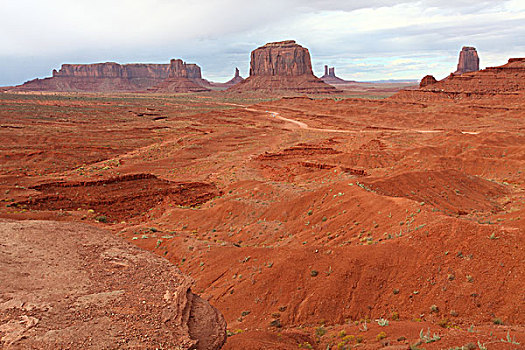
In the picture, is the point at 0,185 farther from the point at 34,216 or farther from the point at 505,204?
the point at 505,204

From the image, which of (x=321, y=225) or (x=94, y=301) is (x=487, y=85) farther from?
(x=94, y=301)

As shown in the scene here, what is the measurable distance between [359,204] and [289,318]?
335 inches

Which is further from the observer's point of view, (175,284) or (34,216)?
(34,216)

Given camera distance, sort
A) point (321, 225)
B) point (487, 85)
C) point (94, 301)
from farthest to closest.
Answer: point (487, 85) < point (321, 225) < point (94, 301)

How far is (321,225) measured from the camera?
17.2m

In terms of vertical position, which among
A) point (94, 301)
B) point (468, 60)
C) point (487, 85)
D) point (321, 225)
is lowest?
point (321, 225)

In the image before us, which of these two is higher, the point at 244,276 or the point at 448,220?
the point at 448,220

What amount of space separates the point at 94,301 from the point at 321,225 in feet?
38.7

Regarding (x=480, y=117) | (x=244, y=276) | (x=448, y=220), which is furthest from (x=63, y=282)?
(x=480, y=117)

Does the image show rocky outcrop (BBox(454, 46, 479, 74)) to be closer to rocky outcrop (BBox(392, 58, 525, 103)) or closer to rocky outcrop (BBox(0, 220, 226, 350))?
rocky outcrop (BBox(392, 58, 525, 103))

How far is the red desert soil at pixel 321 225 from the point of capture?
388 inches

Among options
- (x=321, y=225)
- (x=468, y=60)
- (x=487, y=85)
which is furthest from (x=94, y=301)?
(x=468, y=60)

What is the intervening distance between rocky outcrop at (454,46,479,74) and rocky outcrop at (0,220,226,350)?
220 meters

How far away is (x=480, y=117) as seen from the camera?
72.9 m
